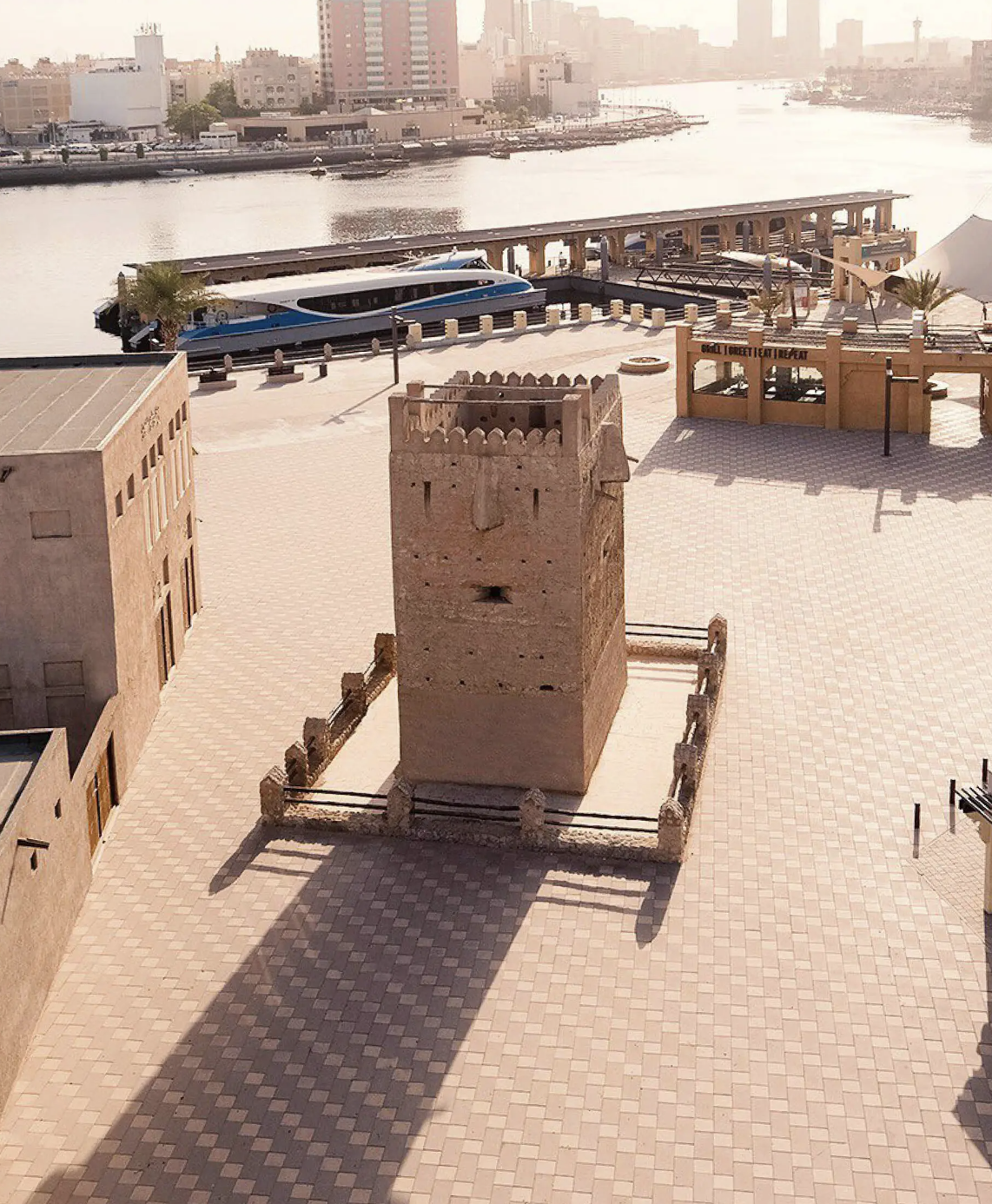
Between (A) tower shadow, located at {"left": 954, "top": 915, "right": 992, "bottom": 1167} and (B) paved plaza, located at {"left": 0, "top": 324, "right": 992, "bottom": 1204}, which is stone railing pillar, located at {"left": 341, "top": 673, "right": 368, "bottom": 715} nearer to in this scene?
(B) paved plaza, located at {"left": 0, "top": 324, "right": 992, "bottom": 1204}

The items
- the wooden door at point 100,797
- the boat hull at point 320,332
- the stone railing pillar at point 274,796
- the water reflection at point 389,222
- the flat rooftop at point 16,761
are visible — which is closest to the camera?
the flat rooftop at point 16,761

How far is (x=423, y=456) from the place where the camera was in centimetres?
1944

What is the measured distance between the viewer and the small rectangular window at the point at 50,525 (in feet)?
67.5

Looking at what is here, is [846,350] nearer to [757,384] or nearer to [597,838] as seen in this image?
[757,384]

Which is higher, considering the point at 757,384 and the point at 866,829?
the point at 757,384

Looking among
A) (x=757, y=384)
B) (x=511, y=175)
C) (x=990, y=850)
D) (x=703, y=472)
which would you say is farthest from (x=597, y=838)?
(x=511, y=175)

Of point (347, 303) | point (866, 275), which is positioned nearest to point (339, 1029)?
point (866, 275)

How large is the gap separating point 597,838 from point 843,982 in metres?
3.88

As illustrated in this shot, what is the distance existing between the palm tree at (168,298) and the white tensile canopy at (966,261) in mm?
25366

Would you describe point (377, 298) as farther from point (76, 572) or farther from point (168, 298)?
point (76, 572)

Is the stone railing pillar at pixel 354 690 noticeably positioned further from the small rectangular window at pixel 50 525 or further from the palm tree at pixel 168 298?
the palm tree at pixel 168 298

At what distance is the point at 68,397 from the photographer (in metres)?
23.9

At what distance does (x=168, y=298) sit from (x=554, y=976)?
4275 centimetres

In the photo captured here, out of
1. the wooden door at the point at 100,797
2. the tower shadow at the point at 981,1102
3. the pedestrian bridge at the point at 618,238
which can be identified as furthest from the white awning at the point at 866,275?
the tower shadow at the point at 981,1102
